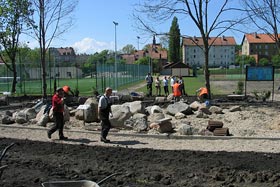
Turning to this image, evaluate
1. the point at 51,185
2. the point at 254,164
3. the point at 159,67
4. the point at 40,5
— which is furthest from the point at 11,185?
the point at 159,67

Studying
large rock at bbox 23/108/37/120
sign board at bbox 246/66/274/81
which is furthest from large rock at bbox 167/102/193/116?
sign board at bbox 246/66/274/81

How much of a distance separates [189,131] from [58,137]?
4.10 m

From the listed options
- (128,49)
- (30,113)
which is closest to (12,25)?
(30,113)

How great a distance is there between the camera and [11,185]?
24.4 ft

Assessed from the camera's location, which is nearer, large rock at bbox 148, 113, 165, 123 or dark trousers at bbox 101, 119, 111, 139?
dark trousers at bbox 101, 119, 111, 139

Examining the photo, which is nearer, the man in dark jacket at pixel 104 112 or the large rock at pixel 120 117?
the man in dark jacket at pixel 104 112

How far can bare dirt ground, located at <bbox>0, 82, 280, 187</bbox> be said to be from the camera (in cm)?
791

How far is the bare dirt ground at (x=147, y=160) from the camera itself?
791 centimetres

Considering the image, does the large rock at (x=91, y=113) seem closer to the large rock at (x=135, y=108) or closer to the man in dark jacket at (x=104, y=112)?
the large rock at (x=135, y=108)

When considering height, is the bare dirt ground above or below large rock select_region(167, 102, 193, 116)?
below

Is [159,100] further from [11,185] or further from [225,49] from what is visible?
[225,49]

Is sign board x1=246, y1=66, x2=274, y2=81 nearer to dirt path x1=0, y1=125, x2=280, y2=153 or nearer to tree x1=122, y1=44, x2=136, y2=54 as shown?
dirt path x1=0, y1=125, x2=280, y2=153

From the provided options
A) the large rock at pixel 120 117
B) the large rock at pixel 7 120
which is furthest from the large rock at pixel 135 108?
the large rock at pixel 7 120

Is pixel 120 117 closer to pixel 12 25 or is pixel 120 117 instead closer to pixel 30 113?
pixel 30 113
